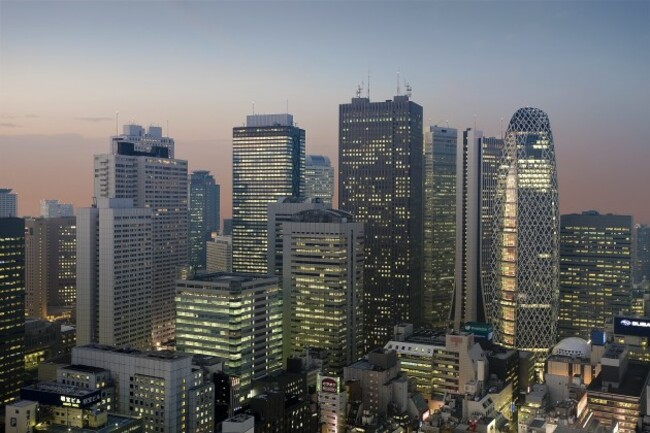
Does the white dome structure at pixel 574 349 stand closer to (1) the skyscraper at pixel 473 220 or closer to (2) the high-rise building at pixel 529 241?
(2) the high-rise building at pixel 529 241

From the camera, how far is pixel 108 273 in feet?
447

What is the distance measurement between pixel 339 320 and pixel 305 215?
74.7 feet

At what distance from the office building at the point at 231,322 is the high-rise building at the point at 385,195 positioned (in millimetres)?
54847

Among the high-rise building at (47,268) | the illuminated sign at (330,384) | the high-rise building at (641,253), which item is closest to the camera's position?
the illuminated sign at (330,384)

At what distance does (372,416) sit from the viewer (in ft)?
311

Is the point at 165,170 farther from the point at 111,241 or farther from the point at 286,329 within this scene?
the point at 286,329

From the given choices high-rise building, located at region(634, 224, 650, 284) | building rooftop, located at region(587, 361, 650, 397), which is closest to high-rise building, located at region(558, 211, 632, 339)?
high-rise building, located at region(634, 224, 650, 284)

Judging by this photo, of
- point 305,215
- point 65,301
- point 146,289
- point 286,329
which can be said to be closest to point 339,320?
point 286,329

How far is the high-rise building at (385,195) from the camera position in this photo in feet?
552

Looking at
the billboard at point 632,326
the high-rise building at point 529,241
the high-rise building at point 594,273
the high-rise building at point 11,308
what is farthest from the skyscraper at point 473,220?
the high-rise building at point 11,308

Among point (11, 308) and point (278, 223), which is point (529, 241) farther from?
point (11, 308)

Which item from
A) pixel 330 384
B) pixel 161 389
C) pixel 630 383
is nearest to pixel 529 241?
pixel 630 383

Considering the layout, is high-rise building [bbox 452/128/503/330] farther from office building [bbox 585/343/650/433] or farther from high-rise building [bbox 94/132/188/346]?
high-rise building [bbox 94/132/188/346]

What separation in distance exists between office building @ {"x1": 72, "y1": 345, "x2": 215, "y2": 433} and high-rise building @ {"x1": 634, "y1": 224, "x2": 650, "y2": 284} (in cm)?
12347
